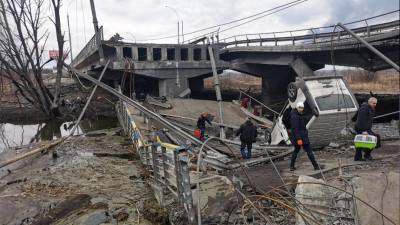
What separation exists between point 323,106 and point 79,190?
7447 millimetres

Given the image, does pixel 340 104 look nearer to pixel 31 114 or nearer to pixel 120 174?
pixel 120 174

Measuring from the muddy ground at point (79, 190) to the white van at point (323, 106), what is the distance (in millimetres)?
5284

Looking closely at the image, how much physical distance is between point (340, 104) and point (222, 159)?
178 inches

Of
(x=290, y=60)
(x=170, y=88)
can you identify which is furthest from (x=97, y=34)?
(x=290, y=60)

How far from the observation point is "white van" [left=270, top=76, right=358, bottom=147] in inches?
462

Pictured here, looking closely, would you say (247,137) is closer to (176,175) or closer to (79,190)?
(79,190)

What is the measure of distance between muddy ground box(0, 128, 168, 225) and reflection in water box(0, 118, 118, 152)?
776cm

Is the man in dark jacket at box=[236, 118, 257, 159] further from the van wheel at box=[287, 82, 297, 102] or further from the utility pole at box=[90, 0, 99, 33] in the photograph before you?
the utility pole at box=[90, 0, 99, 33]

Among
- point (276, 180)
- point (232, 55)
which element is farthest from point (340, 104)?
point (232, 55)

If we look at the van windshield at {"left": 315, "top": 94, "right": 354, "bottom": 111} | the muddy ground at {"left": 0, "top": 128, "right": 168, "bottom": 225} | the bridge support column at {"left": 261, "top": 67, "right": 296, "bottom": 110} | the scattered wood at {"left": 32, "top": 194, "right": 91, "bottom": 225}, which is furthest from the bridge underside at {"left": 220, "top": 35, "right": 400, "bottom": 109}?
the scattered wood at {"left": 32, "top": 194, "right": 91, "bottom": 225}

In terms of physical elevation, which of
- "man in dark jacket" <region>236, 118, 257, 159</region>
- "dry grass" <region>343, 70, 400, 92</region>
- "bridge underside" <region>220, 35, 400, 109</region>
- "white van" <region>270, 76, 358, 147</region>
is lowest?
"man in dark jacket" <region>236, 118, 257, 159</region>

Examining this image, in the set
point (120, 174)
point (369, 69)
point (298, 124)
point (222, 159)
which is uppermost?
point (369, 69)

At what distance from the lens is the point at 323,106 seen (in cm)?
1172

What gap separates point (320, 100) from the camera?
11.8 metres
